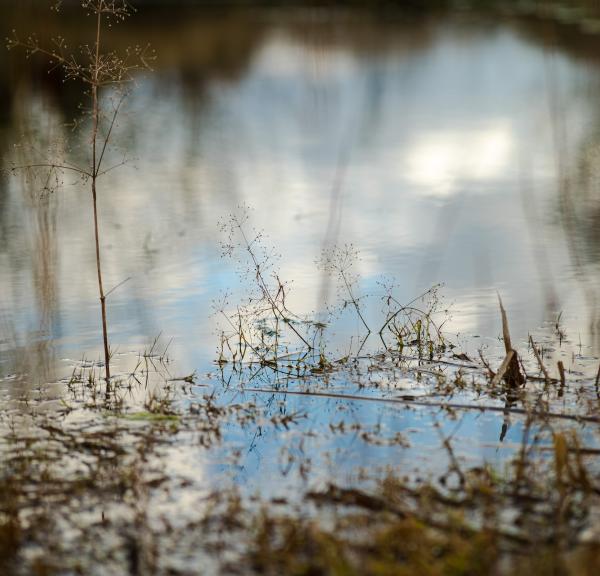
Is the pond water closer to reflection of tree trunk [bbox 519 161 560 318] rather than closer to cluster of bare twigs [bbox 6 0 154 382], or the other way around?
reflection of tree trunk [bbox 519 161 560 318]

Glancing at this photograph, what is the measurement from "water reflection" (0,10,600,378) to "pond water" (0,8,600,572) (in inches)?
0.8

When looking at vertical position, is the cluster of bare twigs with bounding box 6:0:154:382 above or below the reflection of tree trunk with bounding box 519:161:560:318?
above

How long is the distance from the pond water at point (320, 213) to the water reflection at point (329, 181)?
20 millimetres

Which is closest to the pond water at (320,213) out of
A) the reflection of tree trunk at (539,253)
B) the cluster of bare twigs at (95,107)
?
the reflection of tree trunk at (539,253)

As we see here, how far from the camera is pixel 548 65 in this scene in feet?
30.3

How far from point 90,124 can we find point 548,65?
173 inches

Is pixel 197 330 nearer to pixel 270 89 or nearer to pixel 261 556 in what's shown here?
pixel 261 556

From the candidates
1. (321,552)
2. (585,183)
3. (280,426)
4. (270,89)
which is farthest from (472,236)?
(270,89)

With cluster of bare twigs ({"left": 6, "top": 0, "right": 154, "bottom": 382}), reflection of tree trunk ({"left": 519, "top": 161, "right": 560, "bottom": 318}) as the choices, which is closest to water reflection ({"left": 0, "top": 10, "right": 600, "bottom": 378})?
reflection of tree trunk ({"left": 519, "top": 161, "right": 560, "bottom": 318})

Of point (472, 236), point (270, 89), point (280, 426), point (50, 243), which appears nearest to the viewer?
point (280, 426)

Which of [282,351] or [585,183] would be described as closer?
[282,351]

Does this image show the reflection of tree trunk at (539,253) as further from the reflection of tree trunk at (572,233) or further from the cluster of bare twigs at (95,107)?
the cluster of bare twigs at (95,107)

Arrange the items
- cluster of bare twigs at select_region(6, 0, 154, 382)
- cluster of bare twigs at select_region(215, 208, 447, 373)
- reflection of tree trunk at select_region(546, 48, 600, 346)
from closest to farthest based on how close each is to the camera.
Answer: cluster of bare twigs at select_region(6, 0, 154, 382)
cluster of bare twigs at select_region(215, 208, 447, 373)
reflection of tree trunk at select_region(546, 48, 600, 346)

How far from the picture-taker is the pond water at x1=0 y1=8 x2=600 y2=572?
2.95 m
